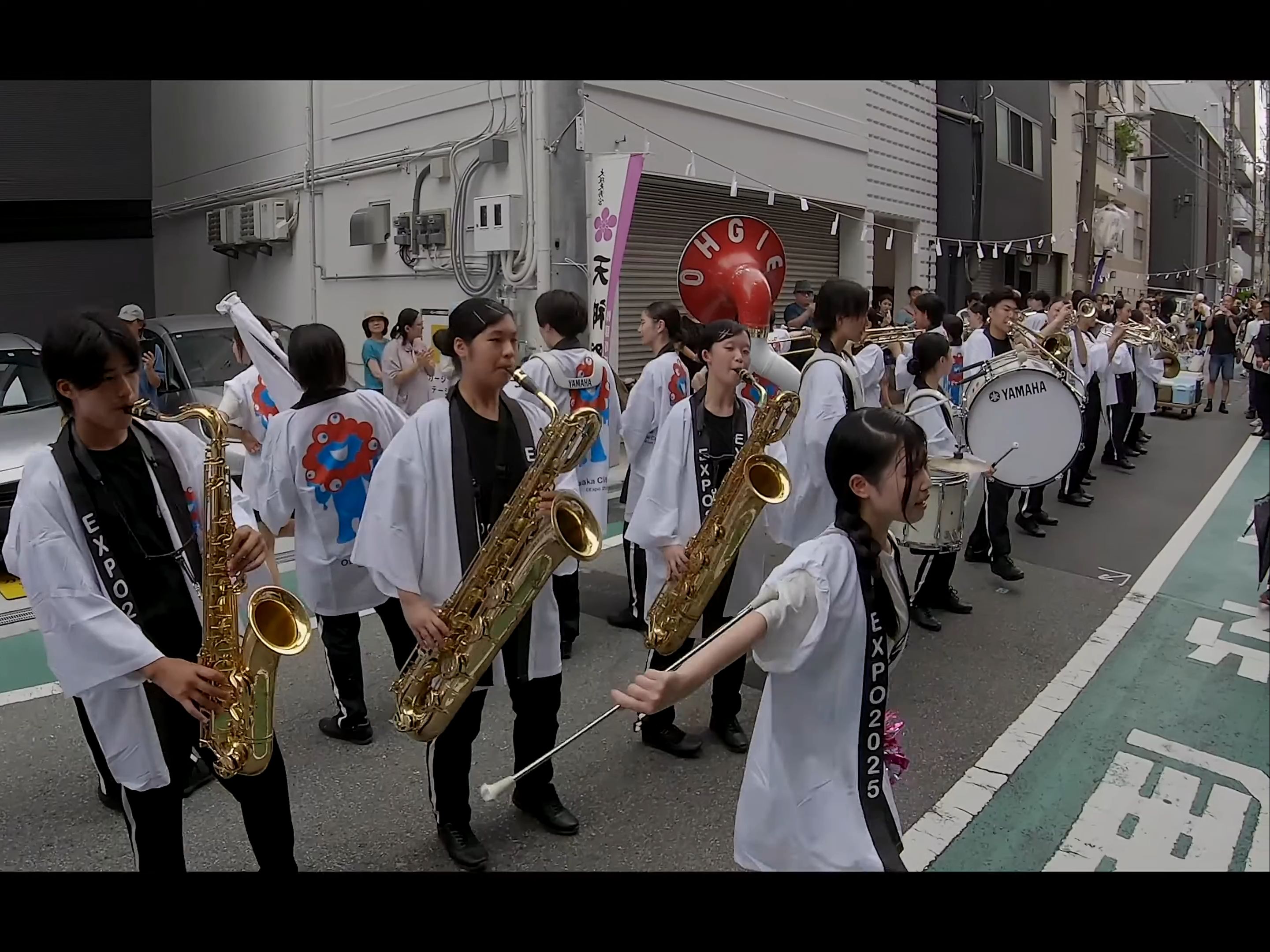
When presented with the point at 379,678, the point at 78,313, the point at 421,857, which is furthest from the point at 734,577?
the point at 78,313

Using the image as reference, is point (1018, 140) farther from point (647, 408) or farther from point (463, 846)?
point (463, 846)

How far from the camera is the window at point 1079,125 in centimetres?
964

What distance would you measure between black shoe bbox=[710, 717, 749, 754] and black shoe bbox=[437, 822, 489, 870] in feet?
4.00

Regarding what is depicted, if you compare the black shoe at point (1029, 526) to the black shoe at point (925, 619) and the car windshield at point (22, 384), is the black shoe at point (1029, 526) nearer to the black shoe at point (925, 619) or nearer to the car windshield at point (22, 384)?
the black shoe at point (925, 619)

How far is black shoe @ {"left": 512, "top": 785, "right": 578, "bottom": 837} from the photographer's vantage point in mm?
3449

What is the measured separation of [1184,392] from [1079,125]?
357 cm

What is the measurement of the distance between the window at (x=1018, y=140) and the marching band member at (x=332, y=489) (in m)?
12.0

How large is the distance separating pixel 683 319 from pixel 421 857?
146 inches

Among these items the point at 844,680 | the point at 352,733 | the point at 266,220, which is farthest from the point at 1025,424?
the point at 266,220

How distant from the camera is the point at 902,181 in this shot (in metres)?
14.6

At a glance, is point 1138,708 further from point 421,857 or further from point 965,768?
point 421,857

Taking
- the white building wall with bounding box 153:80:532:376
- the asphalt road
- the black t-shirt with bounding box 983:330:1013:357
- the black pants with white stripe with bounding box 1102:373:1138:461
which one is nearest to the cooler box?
the black pants with white stripe with bounding box 1102:373:1138:461
